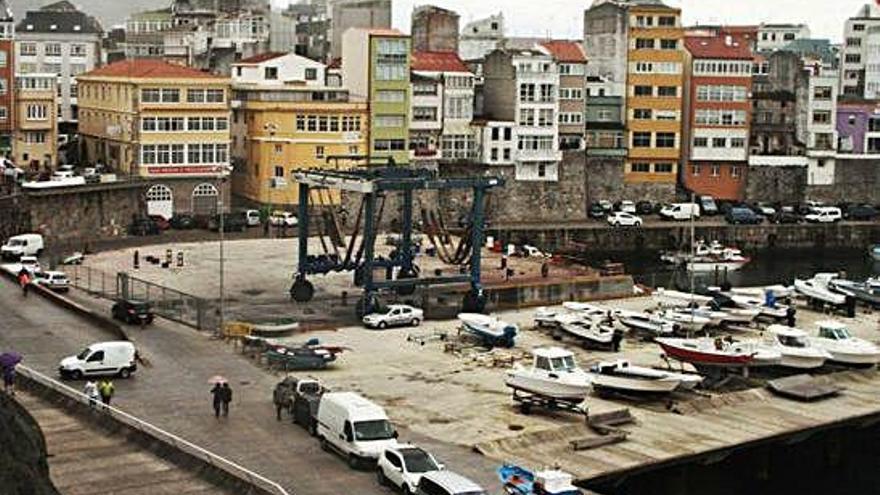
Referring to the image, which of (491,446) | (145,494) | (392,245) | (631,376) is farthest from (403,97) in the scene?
(145,494)

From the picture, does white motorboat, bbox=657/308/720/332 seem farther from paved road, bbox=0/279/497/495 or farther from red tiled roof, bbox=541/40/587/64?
red tiled roof, bbox=541/40/587/64

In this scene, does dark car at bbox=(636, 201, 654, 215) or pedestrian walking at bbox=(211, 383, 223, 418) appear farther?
dark car at bbox=(636, 201, 654, 215)

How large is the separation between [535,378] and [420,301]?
684 inches

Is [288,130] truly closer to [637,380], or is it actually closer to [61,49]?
[61,49]

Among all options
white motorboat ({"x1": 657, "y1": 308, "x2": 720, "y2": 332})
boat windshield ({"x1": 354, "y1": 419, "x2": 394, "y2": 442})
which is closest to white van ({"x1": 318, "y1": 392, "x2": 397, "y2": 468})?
boat windshield ({"x1": 354, "y1": 419, "x2": 394, "y2": 442})

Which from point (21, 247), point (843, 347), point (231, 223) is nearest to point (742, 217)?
point (231, 223)

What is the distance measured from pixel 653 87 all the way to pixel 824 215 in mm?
12760

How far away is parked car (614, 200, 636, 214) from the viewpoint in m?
85.5

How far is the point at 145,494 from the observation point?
2620cm

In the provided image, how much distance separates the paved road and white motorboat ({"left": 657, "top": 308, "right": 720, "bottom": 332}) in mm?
14929

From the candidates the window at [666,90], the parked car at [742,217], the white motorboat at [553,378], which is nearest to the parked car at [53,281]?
the white motorboat at [553,378]

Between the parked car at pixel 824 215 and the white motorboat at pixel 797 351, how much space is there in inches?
1769

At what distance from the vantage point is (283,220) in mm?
72312

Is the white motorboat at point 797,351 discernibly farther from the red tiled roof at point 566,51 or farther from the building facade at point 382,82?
the red tiled roof at point 566,51
